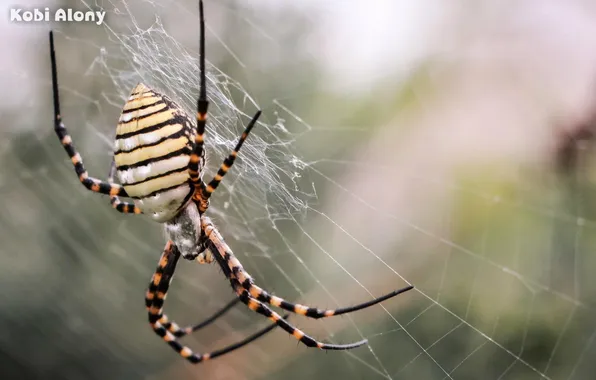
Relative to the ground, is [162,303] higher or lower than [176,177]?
lower

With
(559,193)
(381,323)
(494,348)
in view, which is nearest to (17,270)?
(381,323)

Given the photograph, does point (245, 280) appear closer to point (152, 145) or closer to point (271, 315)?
point (271, 315)

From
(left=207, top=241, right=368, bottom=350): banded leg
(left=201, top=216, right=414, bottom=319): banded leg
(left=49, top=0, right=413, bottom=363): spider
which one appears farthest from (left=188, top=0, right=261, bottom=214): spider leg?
(left=207, top=241, right=368, bottom=350): banded leg

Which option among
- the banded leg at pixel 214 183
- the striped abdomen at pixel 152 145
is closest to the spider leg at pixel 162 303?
the banded leg at pixel 214 183

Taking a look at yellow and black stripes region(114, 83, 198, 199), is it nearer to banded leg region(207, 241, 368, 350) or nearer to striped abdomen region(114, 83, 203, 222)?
striped abdomen region(114, 83, 203, 222)

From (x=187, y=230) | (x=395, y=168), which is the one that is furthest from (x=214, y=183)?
(x=395, y=168)

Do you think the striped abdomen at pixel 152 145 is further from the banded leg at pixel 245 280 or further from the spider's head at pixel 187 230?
the banded leg at pixel 245 280

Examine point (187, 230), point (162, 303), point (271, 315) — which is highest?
point (187, 230)

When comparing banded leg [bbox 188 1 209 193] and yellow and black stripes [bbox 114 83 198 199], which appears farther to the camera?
yellow and black stripes [bbox 114 83 198 199]
